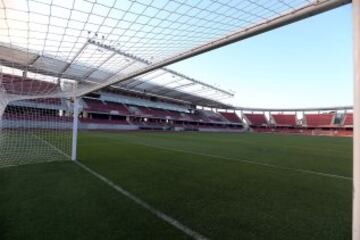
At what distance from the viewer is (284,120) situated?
64562 millimetres

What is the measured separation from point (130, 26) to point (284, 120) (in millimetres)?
65469

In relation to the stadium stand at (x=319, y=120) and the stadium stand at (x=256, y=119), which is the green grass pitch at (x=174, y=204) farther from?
the stadium stand at (x=256, y=119)

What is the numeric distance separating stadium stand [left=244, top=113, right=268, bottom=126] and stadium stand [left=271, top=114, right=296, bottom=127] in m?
2.57

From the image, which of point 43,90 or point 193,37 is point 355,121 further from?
point 43,90

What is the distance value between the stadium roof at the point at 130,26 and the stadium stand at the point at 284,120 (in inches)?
Answer: 2445

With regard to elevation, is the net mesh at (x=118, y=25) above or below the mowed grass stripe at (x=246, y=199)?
above

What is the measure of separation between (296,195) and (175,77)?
85.7 feet

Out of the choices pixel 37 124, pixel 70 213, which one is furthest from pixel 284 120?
pixel 70 213

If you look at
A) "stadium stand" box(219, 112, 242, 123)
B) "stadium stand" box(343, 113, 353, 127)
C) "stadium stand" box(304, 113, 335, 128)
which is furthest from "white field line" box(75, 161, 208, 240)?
"stadium stand" box(304, 113, 335, 128)

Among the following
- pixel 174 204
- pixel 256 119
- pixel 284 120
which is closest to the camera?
pixel 174 204

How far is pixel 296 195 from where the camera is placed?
4.38m

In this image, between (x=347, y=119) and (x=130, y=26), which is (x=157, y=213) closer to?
(x=130, y=26)

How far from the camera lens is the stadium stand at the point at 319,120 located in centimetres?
5652

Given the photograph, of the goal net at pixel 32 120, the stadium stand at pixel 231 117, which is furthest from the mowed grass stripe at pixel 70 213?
the stadium stand at pixel 231 117
